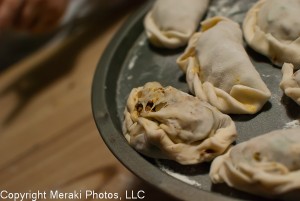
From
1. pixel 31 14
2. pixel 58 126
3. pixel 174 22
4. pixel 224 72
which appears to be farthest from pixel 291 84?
pixel 31 14

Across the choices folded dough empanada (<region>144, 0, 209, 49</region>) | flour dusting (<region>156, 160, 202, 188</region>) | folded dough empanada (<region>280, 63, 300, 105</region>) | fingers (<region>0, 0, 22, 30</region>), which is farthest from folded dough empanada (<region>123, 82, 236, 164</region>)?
fingers (<region>0, 0, 22, 30</region>)

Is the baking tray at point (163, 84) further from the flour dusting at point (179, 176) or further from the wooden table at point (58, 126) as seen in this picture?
the wooden table at point (58, 126)

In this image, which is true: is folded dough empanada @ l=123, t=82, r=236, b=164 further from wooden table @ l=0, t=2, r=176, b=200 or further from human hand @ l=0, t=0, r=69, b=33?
human hand @ l=0, t=0, r=69, b=33

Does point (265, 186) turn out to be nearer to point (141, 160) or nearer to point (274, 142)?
point (274, 142)

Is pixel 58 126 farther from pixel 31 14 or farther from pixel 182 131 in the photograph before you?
pixel 182 131

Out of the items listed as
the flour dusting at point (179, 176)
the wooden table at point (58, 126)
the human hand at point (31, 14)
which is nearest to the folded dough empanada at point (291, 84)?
the flour dusting at point (179, 176)
